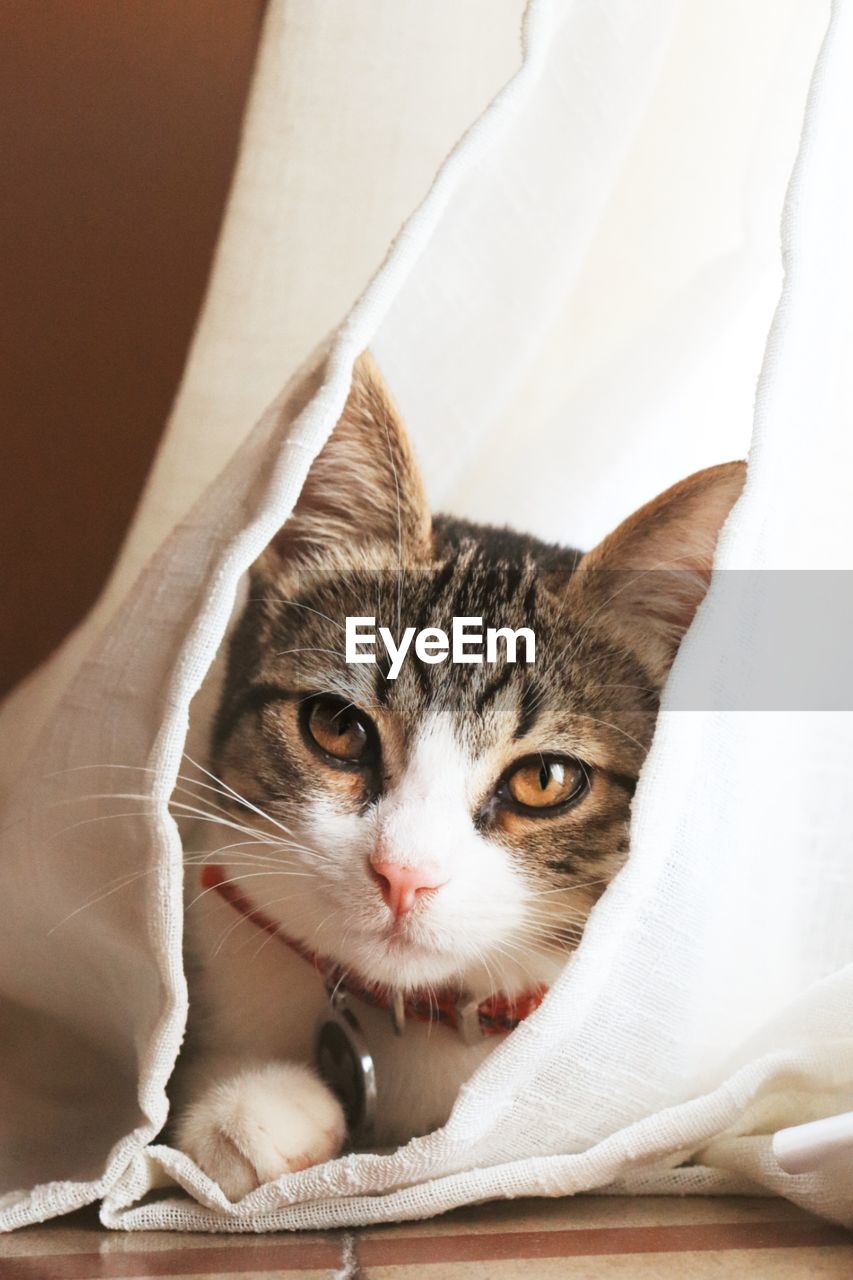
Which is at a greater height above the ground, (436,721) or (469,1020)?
(436,721)

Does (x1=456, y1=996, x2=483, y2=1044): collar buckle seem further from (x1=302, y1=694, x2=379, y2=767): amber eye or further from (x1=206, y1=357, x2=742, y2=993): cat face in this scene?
(x1=302, y1=694, x2=379, y2=767): amber eye

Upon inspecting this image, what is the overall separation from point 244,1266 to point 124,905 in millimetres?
255

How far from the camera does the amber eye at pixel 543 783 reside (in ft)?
3.04

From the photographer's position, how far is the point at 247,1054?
3.22ft

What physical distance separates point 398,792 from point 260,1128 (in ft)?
0.86

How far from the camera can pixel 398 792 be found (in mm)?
871

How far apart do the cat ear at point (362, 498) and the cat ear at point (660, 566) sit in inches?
6.7

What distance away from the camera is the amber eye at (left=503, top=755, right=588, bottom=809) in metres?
0.93

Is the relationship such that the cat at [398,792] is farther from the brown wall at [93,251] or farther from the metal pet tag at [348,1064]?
the brown wall at [93,251]

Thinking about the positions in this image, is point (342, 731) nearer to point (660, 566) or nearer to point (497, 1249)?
point (660, 566)

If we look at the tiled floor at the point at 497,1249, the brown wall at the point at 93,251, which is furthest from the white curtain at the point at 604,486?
the brown wall at the point at 93,251

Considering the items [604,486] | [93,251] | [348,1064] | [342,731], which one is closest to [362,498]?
[342,731]

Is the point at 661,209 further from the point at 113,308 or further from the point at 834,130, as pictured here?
the point at 113,308

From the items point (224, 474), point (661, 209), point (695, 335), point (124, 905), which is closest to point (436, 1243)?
point (124, 905)
